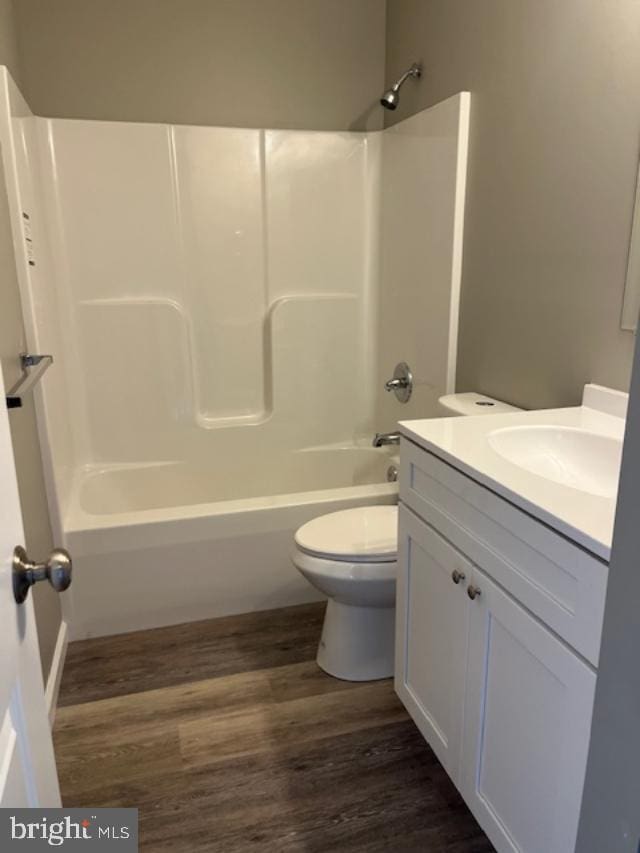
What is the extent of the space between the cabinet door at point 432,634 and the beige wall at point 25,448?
3.29 feet

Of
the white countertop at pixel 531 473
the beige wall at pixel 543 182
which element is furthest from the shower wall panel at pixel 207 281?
the white countertop at pixel 531 473

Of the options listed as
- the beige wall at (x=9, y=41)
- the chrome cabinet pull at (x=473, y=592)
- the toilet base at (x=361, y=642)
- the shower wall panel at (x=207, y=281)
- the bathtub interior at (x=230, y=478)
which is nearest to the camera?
the chrome cabinet pull at (x=473, y=592)

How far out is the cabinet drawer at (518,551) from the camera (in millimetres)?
912

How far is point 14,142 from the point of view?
1.98m

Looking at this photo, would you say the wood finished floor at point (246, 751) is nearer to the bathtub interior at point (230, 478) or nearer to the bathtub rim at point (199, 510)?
the bathtub rim at point (199, 510)

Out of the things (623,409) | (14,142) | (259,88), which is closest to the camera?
(623,409)

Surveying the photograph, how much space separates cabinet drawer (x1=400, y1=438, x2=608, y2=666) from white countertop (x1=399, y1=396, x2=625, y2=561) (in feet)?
0.07

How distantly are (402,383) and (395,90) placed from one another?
1134mm

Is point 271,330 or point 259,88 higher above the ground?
point 259,88

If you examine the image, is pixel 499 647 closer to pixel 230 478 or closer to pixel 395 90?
pixel 230 478

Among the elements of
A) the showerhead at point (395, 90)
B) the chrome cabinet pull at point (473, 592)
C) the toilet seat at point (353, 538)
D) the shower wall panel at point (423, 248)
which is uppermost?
the showerhead at point (395, 90)

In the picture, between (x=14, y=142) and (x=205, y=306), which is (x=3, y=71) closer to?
(x=14, y=142)

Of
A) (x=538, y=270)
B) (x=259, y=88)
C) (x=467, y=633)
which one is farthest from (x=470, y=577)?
(x=259, y=88)

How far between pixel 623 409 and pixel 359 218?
1726 mm
